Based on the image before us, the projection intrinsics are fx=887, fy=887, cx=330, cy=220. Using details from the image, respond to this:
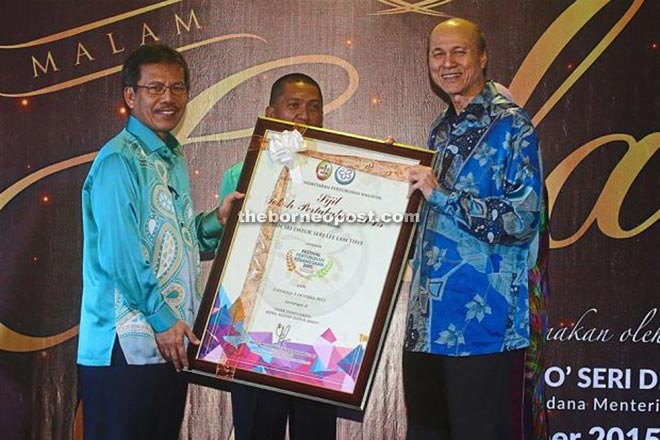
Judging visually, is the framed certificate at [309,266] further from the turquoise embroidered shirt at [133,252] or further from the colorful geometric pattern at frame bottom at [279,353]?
the turquoise embroidered shirt at [133,252]

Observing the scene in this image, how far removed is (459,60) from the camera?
2764mm

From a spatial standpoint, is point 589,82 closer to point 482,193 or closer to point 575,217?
point 575,217

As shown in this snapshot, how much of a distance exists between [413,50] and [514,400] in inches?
57.8

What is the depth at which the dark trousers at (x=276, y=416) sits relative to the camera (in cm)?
297

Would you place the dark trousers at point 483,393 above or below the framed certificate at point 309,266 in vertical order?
below

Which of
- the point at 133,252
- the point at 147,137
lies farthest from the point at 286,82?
the point at 133,252

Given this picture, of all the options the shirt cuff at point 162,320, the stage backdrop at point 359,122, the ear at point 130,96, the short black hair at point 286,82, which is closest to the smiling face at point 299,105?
the short black hair at point 286,82

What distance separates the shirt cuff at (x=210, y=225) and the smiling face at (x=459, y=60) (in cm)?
93

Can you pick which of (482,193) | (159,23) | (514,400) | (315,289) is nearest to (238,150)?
(159,23)

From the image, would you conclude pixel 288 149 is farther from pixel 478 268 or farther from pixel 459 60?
pixel 478 268

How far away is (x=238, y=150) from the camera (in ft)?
11.4

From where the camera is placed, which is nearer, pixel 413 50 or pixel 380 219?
pixel 380 219

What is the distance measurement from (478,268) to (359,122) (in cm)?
104

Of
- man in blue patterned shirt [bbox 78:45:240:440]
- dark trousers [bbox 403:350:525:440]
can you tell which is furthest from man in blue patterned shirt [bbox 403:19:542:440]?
man in blue patterned shirt [bbox 78:45:240:440]
